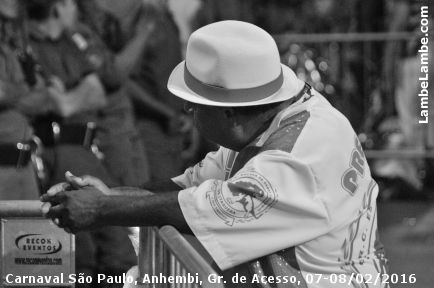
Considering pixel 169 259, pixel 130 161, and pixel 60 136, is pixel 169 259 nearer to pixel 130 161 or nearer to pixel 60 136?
pixel 60 136

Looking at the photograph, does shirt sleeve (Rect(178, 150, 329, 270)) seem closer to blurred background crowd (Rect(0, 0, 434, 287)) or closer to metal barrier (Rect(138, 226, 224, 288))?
metal barrier (Rect(138, 226, 224, 288))

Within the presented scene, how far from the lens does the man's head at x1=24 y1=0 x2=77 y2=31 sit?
23.7ft

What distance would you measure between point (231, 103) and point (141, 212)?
0.50 meters

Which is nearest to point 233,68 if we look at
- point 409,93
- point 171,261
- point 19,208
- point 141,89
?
point 171,261

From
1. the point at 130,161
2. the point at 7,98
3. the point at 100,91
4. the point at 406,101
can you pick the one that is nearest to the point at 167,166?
the point at 130,161

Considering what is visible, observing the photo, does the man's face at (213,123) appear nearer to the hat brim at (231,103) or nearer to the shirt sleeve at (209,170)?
the hat brim at (231,103)

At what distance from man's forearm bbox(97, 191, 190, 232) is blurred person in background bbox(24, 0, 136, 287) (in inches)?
107

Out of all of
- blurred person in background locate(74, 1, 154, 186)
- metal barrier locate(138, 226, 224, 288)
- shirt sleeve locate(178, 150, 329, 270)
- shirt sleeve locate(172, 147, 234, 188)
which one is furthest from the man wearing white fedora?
blurred person in background locate(74, 1, 154, 186)

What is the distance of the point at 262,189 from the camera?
3.96 meters

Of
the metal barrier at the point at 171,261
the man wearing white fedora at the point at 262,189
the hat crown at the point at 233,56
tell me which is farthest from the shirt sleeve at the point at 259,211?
the hat crown at the point at 233,56

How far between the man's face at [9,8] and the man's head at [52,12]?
0.18 meters

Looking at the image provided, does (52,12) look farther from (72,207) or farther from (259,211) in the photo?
(259,211)

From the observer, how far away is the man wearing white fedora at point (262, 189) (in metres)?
3.98

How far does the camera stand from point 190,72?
4.27 m
